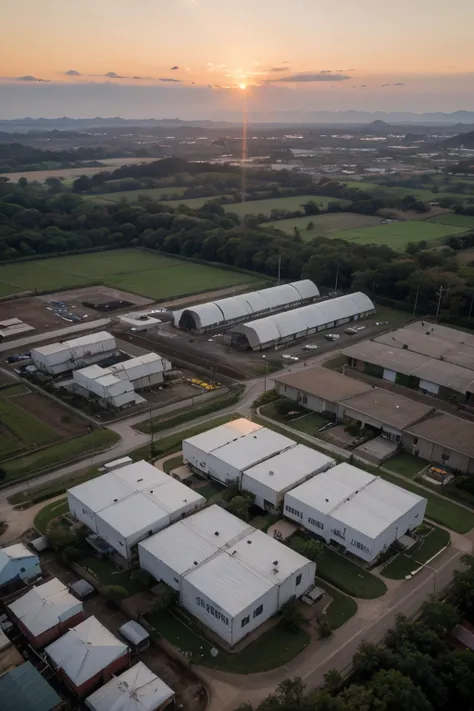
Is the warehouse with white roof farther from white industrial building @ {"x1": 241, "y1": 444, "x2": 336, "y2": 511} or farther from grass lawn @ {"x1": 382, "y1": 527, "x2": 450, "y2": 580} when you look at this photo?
grass lawn @ {"x1": 382, "y1": 527, "x2": 450, "y2": 580}

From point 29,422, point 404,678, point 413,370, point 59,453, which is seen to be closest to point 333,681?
point 404,678

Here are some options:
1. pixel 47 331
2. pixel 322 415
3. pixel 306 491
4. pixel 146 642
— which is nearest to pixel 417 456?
pixel 322 415

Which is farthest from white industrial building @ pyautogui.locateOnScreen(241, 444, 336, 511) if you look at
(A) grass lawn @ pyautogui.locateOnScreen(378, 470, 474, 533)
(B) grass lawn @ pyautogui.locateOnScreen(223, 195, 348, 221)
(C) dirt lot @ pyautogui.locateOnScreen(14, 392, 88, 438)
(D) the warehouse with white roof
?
(B) grass lawn @ pyautogui.locateOnScreen(223, 195, 348, 221)

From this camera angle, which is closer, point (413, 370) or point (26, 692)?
point (26, 692)

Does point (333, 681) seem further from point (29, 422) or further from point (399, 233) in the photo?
point (399, 233)

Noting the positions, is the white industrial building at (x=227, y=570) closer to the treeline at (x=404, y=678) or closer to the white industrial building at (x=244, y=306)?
the treeline at (x=404, y=678)

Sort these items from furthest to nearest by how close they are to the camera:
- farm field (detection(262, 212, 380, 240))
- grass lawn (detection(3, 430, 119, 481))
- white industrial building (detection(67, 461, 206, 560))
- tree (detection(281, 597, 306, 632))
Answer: farm field (detection(262, 212, 380, 240)) < grass lawn (detection(3, 430, 119, 481)) < white industrial building (detection(67, 461, 206, 560)) < tree (detection(281, 597, 306, 632))
